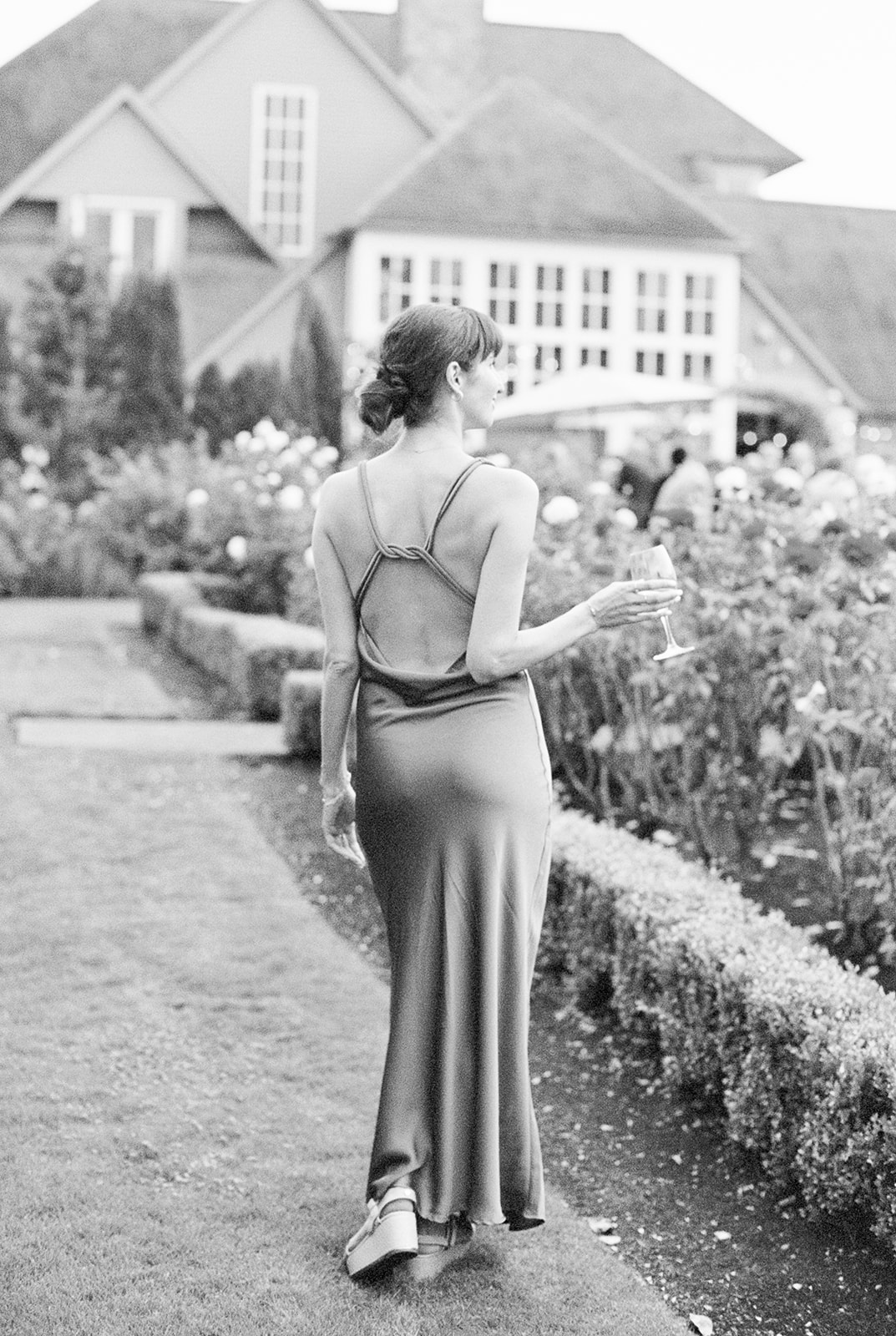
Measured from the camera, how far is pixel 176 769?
843cm

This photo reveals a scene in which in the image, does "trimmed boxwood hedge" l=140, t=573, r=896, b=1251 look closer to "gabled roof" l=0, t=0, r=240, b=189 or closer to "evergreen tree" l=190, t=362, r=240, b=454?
"evergreen tree" l=190, t=362, r=240, b=454

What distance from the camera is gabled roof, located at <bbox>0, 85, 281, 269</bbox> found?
86.6 ft

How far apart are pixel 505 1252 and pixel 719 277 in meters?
25.5

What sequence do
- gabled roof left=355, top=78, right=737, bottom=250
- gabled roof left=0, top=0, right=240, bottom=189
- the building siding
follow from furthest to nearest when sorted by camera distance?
gabled roof left=0, top=0, right=240, bottom=189 → the building siding → gabled roof left=355, top=78, right=737, bottom=250

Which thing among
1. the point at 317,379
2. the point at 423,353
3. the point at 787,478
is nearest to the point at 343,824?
the point at 423,353

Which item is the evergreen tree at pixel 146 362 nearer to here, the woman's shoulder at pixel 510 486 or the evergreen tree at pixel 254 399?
the evergreen tree at pixel 254 399

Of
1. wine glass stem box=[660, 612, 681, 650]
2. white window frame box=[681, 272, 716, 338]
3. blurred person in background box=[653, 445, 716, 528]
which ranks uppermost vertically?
white window frame box=[681, 272, 716, 338]

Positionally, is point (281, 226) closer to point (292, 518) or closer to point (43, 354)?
point (43, 354)

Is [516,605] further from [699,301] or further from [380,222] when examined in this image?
[699,301]

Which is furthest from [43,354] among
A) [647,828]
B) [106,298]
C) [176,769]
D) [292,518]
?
[647,828]

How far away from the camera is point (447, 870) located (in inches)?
130

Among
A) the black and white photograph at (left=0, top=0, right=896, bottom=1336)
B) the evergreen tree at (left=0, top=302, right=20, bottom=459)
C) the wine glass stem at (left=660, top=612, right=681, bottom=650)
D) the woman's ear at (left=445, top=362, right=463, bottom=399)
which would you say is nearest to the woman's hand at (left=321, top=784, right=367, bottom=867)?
the black and white photograph at (left=0, top=0, right=896, bottom=1336)

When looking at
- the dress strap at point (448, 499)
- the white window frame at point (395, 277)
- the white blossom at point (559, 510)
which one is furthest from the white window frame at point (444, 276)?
the dress strap at point (448, 499)

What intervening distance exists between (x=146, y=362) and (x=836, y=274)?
586 inches
